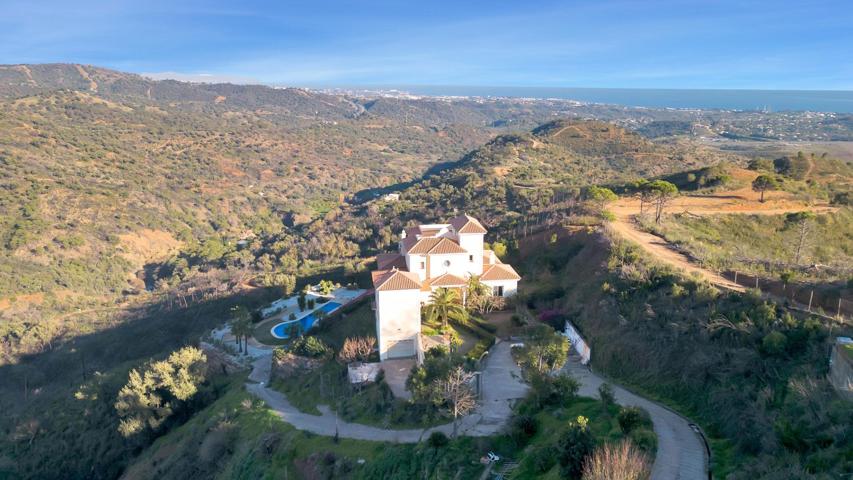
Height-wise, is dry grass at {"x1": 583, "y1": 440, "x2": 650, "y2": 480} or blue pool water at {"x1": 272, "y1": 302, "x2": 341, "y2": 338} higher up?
dry grass at {"x1": 583, "y1": 440, "x2": 650, "y2": 480}

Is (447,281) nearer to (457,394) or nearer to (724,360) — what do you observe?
(457,394)

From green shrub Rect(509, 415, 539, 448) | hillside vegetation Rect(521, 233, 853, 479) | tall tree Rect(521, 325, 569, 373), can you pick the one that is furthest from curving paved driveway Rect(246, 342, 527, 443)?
hillside vegetation Rect(521, 233, 853, 479)

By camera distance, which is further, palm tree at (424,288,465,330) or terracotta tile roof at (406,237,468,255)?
terracotta tile roof at (406,237,468,255)

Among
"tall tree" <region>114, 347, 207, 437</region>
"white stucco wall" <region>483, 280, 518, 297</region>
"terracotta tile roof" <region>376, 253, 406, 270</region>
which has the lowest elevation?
"tall tree" <region>114, 347, 207, 437</region>

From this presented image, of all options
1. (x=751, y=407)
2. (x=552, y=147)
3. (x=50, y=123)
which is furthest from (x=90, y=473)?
(x=50, y=123)

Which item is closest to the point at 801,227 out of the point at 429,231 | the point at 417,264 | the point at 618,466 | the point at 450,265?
the point at 450,265

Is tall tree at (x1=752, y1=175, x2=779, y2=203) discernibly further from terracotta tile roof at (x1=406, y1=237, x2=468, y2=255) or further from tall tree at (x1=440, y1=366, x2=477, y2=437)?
tall tree at (x1=440, y1=366, x2=477, y2=437)

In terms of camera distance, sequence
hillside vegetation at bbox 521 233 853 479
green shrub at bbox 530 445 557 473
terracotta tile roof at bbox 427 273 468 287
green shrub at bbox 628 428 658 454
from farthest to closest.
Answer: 1. terracotta tile roof at bbox 427 273 468 287
2. green shrub at bbox 530 445 557 473
3. green shrub at bbox 628 428 658 454
4. hillside vegetation at bbox 521 233 853 479

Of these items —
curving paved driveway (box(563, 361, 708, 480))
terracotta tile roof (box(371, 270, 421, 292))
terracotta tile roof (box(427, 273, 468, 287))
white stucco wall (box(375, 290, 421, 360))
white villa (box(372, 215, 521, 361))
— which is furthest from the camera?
terracotta tile roof (box(427, 273, 468, 287))
